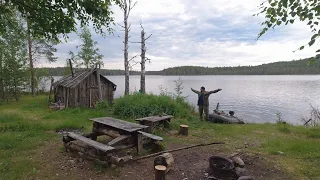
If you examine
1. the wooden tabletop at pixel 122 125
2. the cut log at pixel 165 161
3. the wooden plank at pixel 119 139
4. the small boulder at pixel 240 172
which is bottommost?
the small boulder at pixel 240 172

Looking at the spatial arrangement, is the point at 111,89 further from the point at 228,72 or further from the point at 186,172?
the point at 228,72

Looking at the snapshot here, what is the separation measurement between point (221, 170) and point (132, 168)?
250 centimetres

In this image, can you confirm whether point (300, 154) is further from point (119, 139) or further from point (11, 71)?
point (11, 71)

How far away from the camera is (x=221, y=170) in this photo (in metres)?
5.79

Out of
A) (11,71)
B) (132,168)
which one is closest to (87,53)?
(11,71)

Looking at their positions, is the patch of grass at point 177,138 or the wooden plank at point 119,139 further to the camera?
the wooden plank at point 119,139

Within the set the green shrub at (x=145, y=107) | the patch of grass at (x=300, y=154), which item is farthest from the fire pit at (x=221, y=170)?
the green shrub at (x=145, y=107)

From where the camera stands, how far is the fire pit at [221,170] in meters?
5.78

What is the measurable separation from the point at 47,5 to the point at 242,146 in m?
8.11

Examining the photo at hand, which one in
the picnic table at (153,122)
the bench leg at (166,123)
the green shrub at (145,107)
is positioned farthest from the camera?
the green shrub at (145,107)

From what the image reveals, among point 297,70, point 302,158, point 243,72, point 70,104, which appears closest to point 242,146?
point 302,158

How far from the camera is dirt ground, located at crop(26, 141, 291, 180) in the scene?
20.2 feet

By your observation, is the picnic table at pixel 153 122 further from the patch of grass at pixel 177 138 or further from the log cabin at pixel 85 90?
the log cabin at pixel 85 90

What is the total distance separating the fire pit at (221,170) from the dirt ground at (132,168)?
328mm
